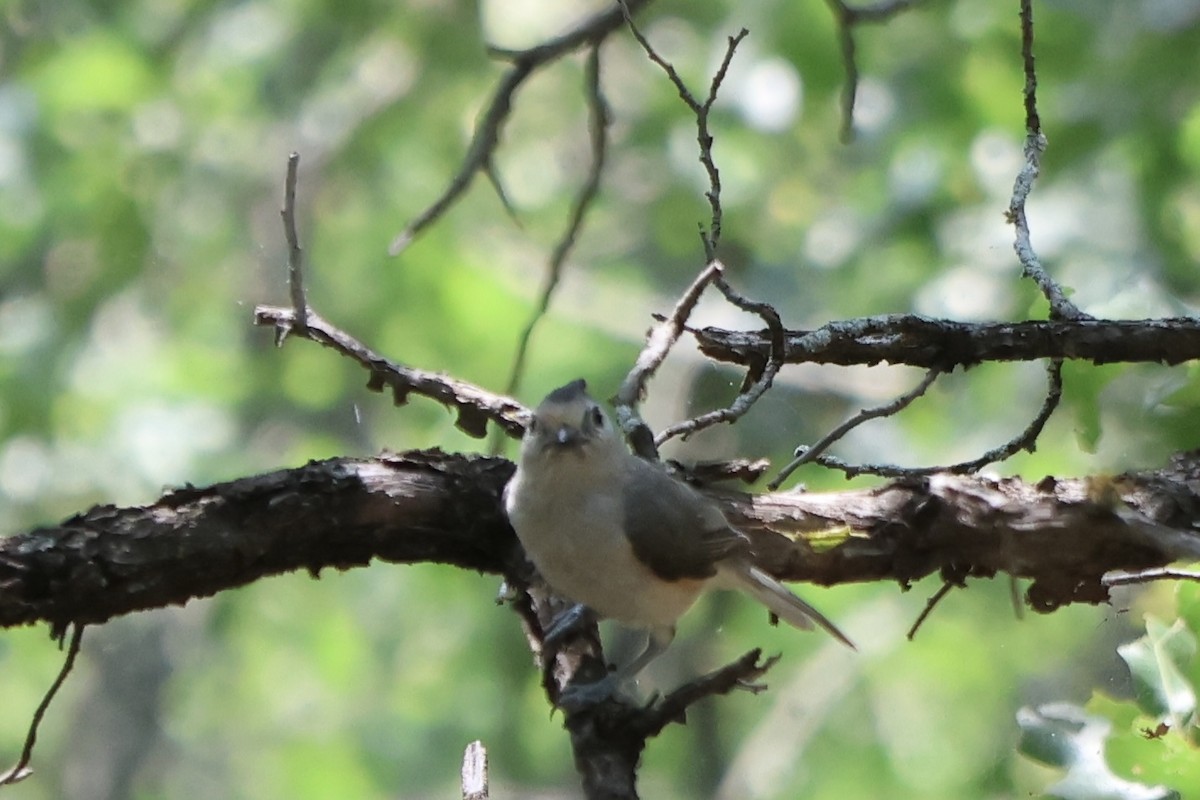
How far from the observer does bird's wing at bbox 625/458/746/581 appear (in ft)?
4.80

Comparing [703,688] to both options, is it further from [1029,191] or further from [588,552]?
[1029,191]

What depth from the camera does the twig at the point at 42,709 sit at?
49.1 inches

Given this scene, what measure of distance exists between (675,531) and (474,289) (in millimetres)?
1609

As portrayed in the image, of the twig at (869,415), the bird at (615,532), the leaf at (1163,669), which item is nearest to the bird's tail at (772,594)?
the bird at (615,532)

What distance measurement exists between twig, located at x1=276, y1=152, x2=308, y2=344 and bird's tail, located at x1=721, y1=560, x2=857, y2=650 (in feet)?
2.04

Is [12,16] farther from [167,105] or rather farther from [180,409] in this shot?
[180,409]

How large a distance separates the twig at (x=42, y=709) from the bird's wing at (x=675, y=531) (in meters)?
0.64

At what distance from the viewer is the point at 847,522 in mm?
1395

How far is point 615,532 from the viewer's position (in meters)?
1.49

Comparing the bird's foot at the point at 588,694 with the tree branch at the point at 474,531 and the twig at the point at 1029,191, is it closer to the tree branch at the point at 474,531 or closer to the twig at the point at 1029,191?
the tree branch at the point at 474,531

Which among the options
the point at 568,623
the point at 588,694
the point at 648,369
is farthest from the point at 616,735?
the point at 648,369

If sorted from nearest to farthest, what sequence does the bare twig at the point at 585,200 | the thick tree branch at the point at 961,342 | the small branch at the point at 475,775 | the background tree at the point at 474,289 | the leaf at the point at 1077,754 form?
1. the small branch at the point at 475,775
2. the leaf at the point at 1077,754
3. the thick tree branch at the point at 961,342
4. the bare twig at the point at 585,200
5. the background tree at the point at 474,289

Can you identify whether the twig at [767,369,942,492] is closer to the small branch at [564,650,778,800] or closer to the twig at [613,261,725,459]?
the twig at [613,261,725,459]

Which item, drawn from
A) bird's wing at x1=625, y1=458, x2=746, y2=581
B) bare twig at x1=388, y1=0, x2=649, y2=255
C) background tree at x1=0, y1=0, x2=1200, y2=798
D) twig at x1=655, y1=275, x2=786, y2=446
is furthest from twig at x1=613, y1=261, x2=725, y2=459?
bare twig at x1=388, y1=0, x2=649, y2=255
